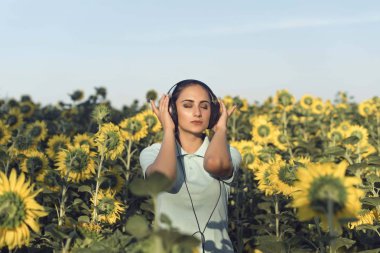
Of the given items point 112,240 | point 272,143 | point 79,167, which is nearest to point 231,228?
point 79,167

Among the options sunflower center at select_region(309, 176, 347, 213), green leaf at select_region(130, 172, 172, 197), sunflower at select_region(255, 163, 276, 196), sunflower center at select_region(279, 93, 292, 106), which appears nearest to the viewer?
green leaf at select_region(130, 172, 172, 197)

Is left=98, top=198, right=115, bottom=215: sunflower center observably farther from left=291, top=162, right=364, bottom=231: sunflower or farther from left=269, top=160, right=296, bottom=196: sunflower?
left=291, top=162, right=364, bottom=231: sunflower

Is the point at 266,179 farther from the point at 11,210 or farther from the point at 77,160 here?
the point at 11,210

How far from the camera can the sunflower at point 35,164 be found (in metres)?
4.87

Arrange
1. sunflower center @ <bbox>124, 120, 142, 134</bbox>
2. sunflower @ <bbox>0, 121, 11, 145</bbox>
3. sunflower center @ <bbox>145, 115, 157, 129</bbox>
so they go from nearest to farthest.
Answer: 1. sunflower center @ <bbox>124, 120, 142, 134</bbox>
2. sunflower @ <bbox>0, 121, 11, 145</bbox>
3. sunflower center @ <bbox>145, 115, 157, 129</bbox>

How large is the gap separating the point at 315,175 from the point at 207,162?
0.99m

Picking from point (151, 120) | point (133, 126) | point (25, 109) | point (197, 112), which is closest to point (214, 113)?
point (197, 112)

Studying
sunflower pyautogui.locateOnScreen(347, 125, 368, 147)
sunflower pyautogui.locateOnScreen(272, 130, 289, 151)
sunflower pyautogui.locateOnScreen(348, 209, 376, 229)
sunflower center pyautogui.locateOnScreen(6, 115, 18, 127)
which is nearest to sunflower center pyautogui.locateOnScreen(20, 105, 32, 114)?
sunflower center pyautogui.locateOnScreen(6, 115, 18, 127)

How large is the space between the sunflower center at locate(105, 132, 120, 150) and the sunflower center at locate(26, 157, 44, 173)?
1.02 metres

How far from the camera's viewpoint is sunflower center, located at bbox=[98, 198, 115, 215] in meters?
3.86

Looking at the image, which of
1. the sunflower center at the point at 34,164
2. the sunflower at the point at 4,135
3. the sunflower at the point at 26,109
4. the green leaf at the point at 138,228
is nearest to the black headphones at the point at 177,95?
the green leaf at the point at 138,228

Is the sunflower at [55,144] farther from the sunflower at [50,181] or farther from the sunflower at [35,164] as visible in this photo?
the sunflower at [50,181]

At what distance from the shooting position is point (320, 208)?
183cm

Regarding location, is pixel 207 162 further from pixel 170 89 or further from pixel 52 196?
pixel 52 196
